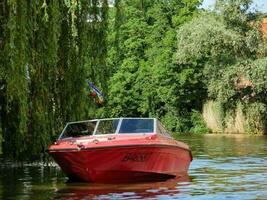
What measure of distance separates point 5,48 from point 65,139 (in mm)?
3661

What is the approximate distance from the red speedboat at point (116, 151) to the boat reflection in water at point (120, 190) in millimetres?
422

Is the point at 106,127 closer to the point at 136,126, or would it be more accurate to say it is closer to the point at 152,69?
the point at 136,126

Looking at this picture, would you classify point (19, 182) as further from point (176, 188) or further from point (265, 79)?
point (265, 79)

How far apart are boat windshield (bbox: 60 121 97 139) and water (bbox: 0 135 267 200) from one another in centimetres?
125

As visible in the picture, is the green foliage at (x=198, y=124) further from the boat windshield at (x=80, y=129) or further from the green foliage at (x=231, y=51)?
the boat windshield at (x=80, y=129)

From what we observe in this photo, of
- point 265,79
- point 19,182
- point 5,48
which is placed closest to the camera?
point 5,48

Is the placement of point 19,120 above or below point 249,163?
above

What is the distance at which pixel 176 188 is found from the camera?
17.6 metres

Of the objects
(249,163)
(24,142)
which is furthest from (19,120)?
(249,163)

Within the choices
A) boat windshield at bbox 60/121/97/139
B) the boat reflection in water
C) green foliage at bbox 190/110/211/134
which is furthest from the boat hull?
green foliage at bbox 190/110/211/134

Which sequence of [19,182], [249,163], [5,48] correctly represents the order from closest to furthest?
[5,48] → [19,182] → [249,163]

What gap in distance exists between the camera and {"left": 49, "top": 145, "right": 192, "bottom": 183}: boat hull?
703 inches

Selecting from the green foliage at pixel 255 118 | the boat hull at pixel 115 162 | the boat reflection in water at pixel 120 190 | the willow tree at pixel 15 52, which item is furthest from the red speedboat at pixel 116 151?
the green foliage at pixel 255 118

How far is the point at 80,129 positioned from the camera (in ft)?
63.2
